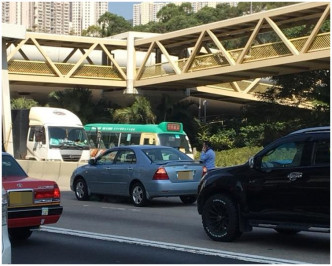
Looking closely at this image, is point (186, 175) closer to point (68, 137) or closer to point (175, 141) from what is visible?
point (175, 141)

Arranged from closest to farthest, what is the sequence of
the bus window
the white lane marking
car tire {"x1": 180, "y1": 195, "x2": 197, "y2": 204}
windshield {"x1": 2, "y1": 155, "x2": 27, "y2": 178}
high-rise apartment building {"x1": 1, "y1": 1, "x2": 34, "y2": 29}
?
the white lane marking → windshield {"x1": 2, "y1": 155, "x2": 27, "y2": 178} → car tire {"x1": 180, "y1": 195, "x2": 197, "y2": 204} → the bus window → high-rise apartment building {"x1": 1, "y1": 1, "x2": 34, "y2": 29}

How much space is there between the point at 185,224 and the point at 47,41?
36.1m

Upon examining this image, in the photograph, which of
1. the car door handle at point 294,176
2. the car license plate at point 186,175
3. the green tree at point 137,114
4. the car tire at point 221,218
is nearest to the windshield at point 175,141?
the green tree at point 137,114

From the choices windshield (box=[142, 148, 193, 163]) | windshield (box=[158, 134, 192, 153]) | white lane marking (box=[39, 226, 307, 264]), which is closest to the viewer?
white lane marking (box=[39, 226, 307, 264])

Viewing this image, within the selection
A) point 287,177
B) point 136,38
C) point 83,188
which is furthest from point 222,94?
point 287,177

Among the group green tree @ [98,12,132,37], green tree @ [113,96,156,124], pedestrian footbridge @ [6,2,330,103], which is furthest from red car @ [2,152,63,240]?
green tree @ [98,12,132,37]

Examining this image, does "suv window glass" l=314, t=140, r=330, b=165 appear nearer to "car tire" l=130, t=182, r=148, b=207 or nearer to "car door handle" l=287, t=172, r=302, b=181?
"car door handle" l=287, t=172, r=302, b=181

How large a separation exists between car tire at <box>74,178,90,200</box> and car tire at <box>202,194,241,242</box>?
8.43 meters

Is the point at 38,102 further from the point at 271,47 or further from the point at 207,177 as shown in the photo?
the point at 207,177

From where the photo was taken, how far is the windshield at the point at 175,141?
1298 inches

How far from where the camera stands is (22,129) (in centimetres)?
3400

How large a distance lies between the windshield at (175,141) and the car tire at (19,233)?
21.8 m

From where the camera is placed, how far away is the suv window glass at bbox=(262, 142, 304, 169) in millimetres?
9938

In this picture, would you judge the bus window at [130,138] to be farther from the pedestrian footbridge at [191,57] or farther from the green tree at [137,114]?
the green tree at [137,114]
